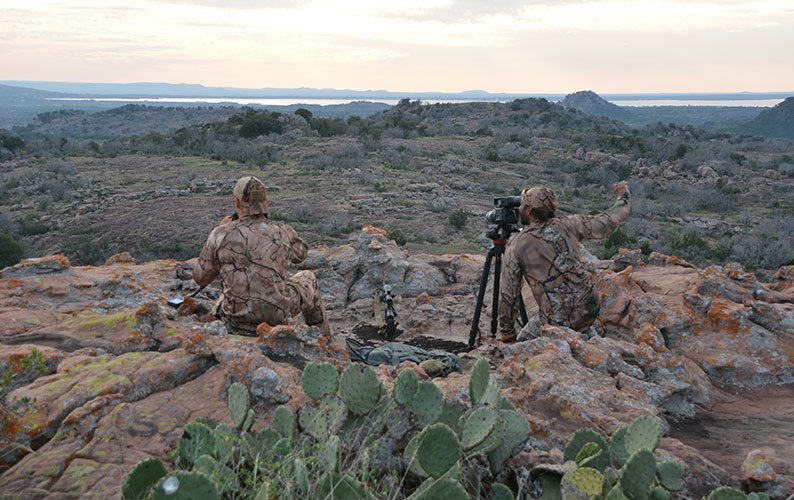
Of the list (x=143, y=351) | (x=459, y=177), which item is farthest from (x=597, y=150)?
(x=143, y=351)

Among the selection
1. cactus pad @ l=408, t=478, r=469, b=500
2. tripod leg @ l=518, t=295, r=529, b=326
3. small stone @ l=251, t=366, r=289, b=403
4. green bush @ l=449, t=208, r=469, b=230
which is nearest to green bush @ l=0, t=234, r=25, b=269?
green bush @ l=449, t=208, r=469, b=230

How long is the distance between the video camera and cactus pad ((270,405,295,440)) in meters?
3.08

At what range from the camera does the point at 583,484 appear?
2.29m

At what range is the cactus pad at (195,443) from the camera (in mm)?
2596

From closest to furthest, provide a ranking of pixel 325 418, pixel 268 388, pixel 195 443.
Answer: pixel 195 443
pixel 325 418
pixel 268 388

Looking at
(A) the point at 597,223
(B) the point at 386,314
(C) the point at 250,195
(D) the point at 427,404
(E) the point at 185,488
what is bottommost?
(B) the point at 386,314

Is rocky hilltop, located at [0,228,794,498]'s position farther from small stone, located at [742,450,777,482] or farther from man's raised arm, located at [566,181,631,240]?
man's raised arm, located at [566,181,631,240]

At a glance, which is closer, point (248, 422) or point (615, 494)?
point (615, 494)

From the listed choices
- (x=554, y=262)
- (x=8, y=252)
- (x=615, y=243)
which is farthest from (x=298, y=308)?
(x=615, y=243)

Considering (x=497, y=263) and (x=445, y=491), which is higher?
(x=445, y=491)

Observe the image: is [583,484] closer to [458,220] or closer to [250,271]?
[250,271]

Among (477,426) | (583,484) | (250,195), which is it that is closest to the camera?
(583,484)

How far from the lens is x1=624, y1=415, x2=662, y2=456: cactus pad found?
2.56 metres

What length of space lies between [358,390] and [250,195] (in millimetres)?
2644
